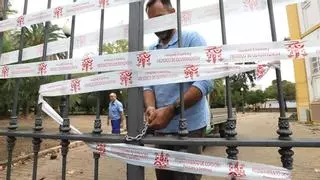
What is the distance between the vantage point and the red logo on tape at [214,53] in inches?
77.4

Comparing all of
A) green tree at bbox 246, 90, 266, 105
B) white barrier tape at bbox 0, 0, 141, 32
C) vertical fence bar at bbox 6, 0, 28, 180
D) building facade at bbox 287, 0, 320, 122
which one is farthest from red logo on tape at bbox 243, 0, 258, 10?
green tree at bbox 246, 90, 266, 105

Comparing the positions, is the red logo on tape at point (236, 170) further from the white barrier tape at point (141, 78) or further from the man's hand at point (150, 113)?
the man's hand at point (150, 113)

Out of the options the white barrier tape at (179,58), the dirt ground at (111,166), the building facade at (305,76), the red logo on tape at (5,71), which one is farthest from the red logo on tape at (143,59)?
the building facade at (305,76)

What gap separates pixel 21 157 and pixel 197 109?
278 inches

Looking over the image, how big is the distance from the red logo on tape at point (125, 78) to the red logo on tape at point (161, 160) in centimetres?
47

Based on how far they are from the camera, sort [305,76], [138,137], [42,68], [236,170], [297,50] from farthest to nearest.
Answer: [305,76] < [42,68] < [138,137] < [236,170] < [297,50]

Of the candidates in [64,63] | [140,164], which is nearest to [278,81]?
[140,164]

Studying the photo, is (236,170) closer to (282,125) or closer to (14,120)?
(282,125)

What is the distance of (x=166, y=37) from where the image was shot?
8.76ft

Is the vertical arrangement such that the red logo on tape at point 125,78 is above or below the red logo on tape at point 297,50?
below

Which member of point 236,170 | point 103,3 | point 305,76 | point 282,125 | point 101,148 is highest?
point 305,76

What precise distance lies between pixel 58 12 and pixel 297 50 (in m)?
1.67

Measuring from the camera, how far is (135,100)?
220 centimetres

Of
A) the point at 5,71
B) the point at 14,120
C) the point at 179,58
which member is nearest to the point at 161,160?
the point at 179,58
